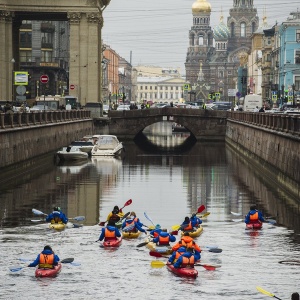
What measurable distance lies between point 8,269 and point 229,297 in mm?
7402

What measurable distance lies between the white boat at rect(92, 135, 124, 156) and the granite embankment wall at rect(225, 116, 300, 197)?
1081 cm

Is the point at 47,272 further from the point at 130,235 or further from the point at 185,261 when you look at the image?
the point at 130,235

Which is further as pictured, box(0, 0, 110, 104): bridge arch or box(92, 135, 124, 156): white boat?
box(0, 0, 110, 104): bridge arch

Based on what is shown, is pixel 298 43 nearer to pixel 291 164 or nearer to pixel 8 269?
pixel 291 164

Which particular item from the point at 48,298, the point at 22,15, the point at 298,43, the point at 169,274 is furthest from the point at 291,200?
the point at 298,43

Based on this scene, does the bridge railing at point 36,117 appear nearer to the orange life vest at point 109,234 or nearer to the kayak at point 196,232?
the kayak at point 196,232

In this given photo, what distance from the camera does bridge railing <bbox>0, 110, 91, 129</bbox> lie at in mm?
67938

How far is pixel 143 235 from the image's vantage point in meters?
41.4

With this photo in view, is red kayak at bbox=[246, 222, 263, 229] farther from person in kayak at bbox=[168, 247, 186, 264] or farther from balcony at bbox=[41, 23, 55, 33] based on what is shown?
balcony at bbox=[41, 23, 55, 33]

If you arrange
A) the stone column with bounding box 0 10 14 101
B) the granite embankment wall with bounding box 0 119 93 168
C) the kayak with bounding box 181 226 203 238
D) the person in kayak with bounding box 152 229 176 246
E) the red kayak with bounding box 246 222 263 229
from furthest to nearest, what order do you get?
the stone column with bounding box 0 10 14 101 < the granite embankment wall with bounding box 0 119 93 168 < the red kayak with bounding box 246 222 263 229 < the kayak with bounding box 181 226 203 238 < the person in kayak with bounding box 152 229 176 246

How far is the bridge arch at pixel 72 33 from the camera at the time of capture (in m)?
109

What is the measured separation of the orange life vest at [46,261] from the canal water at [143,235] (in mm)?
589

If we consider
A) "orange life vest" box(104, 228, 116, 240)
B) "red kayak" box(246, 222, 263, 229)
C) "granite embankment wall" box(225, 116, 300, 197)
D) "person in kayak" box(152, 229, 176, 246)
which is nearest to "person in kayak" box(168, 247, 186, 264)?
"person in kayak" box(152, 229, 176, 246)

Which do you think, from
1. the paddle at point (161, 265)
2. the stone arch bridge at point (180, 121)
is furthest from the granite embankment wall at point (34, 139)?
the paddle at point (161, 265)
